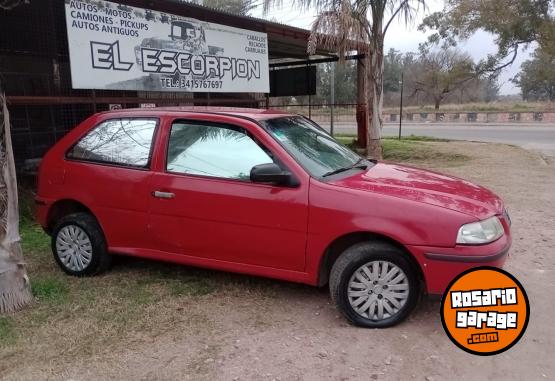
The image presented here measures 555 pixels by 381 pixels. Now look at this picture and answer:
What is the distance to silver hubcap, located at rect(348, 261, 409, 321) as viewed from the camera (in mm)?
3672

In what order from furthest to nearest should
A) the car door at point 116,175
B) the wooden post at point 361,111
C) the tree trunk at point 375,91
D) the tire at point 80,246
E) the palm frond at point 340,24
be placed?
1. the wooden post at point 361,111
2. the tree trunk at point 375,91
3. the palm frond at point 340,24
4. the tire at point 80,246
5. the car door at point 116,175

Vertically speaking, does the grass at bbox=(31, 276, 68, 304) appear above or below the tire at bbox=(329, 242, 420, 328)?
below

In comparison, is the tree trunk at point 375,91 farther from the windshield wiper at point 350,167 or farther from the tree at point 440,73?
the tree at point 440,73

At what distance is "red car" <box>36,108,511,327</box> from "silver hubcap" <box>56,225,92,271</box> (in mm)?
12

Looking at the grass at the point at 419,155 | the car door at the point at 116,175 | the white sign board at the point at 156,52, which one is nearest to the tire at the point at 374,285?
the car door at the point at 116,175

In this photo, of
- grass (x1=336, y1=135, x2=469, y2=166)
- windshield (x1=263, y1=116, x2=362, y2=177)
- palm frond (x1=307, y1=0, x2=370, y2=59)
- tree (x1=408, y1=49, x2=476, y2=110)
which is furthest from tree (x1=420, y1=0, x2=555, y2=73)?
windshield (x1=263, y1=116, x2=362, y2=177)

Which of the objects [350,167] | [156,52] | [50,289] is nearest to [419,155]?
[156,52]

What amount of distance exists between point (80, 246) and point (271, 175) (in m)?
2.16

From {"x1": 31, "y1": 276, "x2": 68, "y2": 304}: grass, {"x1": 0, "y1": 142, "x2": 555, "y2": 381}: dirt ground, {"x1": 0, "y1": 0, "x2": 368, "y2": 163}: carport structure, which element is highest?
{"x1": 0, "y1": 0, "x2": 368, "y2": 163}: carport structure

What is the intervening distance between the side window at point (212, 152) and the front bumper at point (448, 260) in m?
1.40

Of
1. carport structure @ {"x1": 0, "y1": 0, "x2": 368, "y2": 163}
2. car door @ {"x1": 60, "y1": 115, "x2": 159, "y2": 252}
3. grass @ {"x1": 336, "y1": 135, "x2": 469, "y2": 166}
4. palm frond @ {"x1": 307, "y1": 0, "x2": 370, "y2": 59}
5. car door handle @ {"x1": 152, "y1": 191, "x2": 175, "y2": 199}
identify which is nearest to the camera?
car door handle @ {"x1": 152, "y1": 191, "x2": 175, "y2": 199}

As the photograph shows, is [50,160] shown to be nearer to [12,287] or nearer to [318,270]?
[12,287]

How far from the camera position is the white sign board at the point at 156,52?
7.46 metres

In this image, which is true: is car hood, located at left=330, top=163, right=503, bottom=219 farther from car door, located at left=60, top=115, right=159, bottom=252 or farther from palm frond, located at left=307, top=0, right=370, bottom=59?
palm frond, located at left=307, top=0, right=370, bottom=59
